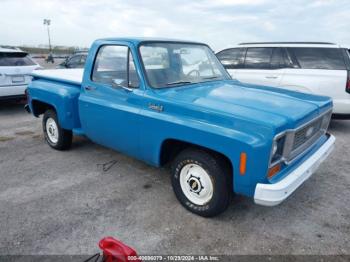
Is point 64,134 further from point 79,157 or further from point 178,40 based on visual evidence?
point 178,40

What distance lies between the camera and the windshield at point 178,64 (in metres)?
3.53

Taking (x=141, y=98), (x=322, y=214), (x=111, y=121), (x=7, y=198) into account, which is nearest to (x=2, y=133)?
(x=7, y=198)

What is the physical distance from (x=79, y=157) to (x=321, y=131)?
368cm

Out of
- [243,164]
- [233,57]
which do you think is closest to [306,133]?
[243,164]

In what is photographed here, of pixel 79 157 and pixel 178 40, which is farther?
pixel 79 157

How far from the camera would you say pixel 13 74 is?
7.38 m

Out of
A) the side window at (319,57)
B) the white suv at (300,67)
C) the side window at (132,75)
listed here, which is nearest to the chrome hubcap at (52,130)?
the side window at (132,75)

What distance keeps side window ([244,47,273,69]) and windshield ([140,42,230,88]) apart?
296 centimetres

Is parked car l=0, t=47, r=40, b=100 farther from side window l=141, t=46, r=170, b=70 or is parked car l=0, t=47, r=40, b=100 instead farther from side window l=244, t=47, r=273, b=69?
side window l=244, t=47, r=273, b=69

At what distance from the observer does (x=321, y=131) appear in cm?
359

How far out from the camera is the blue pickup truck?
102 inches

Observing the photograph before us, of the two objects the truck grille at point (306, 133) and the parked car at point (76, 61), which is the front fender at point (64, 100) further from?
the parked car at point (76, 61)

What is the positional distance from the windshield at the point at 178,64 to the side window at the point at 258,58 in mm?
2960

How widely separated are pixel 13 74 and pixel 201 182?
21.1 ft
